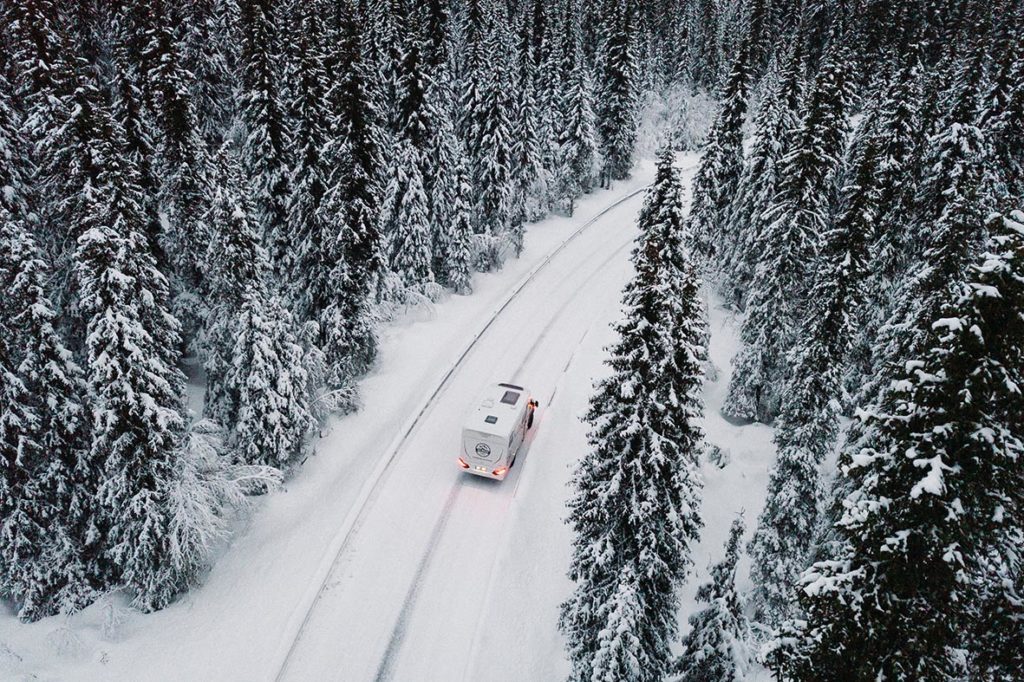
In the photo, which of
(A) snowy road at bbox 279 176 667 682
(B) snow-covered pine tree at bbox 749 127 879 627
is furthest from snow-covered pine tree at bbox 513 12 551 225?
(B) snow-covered pine tree at bbox 749 127 879 627

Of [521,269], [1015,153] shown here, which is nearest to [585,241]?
[521,269]

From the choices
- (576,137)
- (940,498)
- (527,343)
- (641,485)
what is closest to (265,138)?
(527,343)

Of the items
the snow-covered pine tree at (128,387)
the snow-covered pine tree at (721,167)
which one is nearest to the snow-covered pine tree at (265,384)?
the snow-covered pine tree at (128,387)

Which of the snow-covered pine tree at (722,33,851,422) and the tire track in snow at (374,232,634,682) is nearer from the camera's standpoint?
the tire track in snow at (374,232,634,682)

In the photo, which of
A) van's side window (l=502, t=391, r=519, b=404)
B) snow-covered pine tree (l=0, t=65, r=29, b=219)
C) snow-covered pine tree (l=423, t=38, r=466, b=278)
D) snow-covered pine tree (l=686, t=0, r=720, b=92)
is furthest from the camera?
snow-covered pine tree (l=686, t=0, r=720, b=92)

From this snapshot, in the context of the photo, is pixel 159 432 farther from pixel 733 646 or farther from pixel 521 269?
pixel 521 269

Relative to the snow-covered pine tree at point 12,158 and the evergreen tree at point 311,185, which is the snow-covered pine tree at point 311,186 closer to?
the evergreen tree at point 311,185

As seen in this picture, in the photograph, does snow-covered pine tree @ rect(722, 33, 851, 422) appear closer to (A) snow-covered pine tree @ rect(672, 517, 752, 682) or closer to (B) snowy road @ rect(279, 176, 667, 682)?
(B) snowy road @ rect(279, 176, 667, 682)

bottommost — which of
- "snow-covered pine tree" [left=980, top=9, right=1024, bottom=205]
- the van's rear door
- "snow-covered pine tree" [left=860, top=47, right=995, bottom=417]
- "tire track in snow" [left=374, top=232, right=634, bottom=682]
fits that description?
"tire track in snow" [left=374, top=232, right=634, bottom=682]
